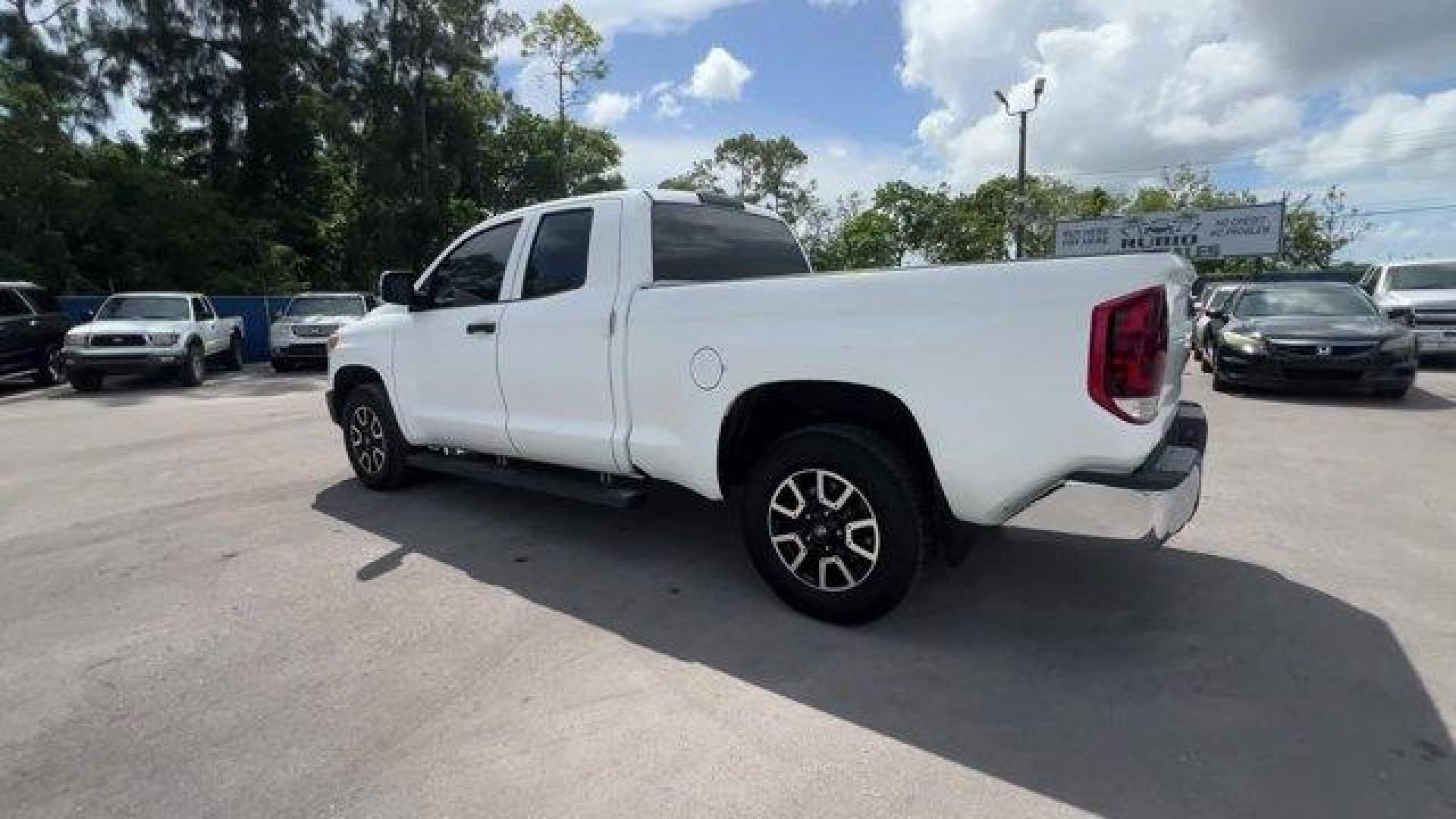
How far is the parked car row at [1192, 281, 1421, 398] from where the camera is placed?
29.8ft

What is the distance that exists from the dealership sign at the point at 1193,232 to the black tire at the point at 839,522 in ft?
105

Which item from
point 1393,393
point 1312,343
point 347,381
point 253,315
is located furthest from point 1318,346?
point 253,315

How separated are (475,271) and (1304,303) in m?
10.4

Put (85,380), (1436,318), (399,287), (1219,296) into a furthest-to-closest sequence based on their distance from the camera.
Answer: (1219,296) → (85,380) → (1436,318) → (399,287)

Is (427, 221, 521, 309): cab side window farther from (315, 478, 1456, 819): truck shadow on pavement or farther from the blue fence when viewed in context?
the blue fence

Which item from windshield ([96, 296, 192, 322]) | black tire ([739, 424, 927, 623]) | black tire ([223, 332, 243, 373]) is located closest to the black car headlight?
black tire ([739, 424, 927, 623])

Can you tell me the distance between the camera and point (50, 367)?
14438 mm

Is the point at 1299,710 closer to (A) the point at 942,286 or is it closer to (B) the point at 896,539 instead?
(B) the point at 896,539

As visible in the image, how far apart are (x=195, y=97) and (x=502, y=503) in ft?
99.8

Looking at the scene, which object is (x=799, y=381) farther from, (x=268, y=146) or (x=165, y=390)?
(x=268, y=146)

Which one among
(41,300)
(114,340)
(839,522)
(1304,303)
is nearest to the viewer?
(839,522)

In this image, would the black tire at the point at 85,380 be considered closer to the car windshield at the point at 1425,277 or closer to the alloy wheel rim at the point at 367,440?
the alloy wheel rim at the point at 367,440

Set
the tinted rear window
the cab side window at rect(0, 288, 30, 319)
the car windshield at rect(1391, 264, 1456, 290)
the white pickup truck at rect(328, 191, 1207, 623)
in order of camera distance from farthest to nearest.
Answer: the cab side window at rect(0, 288, 30, 319) < the car windshield at rect(1391, 264, 1456, 290) < the tinted rear window < the white pickup truck at rect(328, 191, 1207, 623)

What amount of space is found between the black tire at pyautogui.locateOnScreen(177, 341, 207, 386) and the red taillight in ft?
51.1
